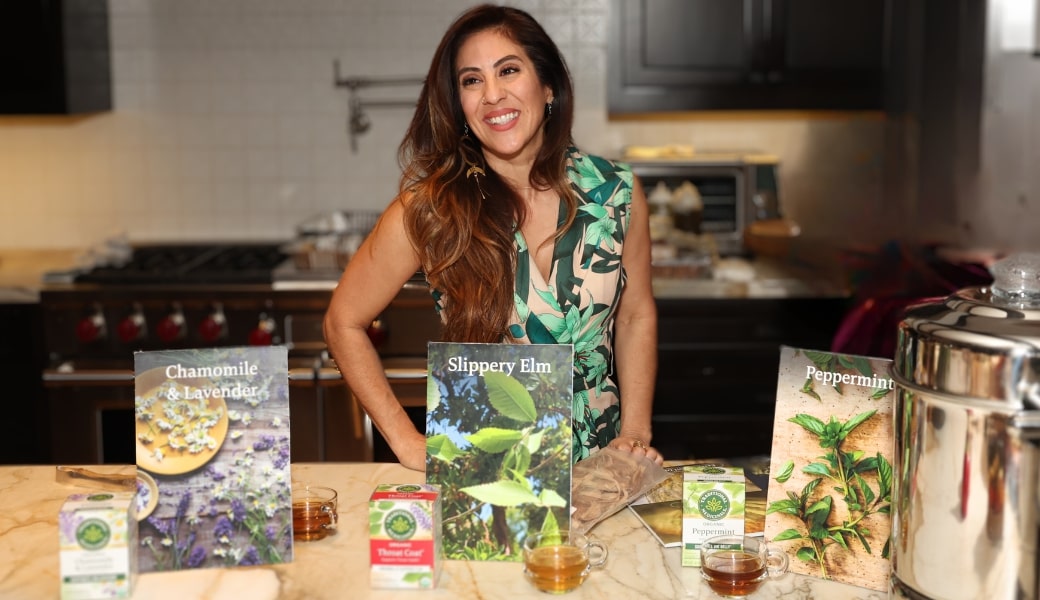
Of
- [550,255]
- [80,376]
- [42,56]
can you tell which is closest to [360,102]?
[42,56]

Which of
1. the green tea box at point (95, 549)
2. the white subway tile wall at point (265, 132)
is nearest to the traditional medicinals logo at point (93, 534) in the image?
the green tea box at point (95, 549)

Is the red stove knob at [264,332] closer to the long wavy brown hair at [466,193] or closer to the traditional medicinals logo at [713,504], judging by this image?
the long wavy brown hair at [466,193]

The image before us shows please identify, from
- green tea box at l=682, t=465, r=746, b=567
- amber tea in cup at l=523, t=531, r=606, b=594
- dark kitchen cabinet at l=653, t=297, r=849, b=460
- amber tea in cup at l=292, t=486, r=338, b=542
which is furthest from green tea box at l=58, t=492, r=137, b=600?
dark kitchen cabinet at l=653, t=297, r=849, b=460

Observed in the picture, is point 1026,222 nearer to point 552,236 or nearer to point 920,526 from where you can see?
point 552,236

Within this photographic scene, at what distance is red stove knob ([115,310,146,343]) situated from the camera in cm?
345

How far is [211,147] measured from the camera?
13.9 ft

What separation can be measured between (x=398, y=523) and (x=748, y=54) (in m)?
2.91

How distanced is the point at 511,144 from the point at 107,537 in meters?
0.94

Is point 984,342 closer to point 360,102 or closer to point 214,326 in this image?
point 214,326

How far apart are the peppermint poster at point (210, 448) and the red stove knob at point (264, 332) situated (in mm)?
2060

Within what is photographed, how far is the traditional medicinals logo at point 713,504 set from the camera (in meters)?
1.38

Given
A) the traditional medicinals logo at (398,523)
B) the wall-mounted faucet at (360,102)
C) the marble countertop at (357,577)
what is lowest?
the marble countertop at (357,577)

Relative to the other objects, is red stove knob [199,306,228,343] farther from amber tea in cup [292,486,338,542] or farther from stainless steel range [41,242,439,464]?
amber tea in cup [292,486,338,542]

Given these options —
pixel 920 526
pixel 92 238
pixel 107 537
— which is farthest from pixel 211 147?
pixel 920 526
